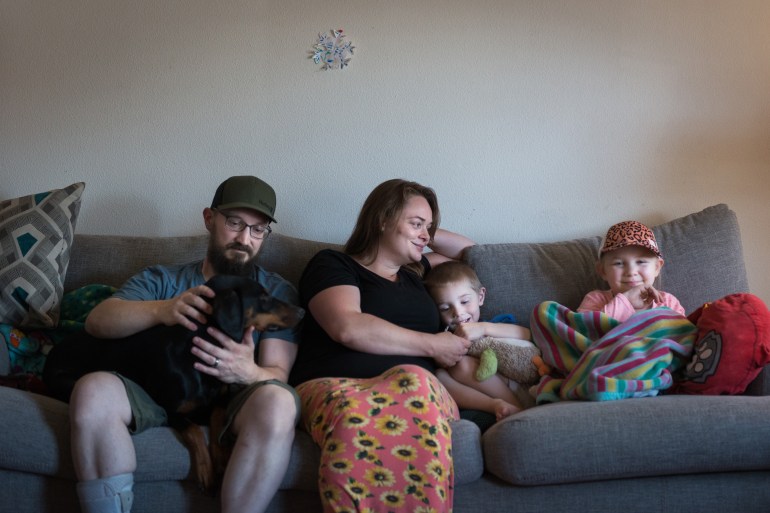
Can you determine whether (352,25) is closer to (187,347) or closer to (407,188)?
(407,188)

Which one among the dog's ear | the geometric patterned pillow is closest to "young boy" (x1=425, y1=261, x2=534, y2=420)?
the dog's ear

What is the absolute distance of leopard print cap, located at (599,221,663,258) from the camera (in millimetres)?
2467

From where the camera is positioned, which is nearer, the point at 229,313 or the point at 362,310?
the point at 229,313

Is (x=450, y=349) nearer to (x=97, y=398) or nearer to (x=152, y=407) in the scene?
(x=152, y=407)

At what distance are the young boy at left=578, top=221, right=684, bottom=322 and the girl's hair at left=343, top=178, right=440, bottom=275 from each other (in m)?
0.66

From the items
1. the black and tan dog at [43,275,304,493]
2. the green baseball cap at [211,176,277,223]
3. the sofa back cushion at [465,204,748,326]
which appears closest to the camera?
the black and tan dog at [43,275,304,493]

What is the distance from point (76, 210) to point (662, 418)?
214cm

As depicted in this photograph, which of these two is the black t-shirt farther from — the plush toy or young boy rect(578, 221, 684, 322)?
young boy rect(578, 221, 684, 322)

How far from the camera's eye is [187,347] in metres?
2.05

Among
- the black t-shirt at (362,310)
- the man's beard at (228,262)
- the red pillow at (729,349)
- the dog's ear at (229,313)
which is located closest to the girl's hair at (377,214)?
the black t-shirt at (362,310)

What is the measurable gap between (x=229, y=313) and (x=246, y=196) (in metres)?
0.49

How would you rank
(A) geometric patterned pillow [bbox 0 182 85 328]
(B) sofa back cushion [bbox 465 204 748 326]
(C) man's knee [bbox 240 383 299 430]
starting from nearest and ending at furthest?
1. (C) man's knee [bbox 240 383 299 430]
2. (A) geometric patterned pillow [bbox 0 182 85 328]
3. (B) sofa back cushion [bbox 465 204 748 326]

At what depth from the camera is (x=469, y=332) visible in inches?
95.2

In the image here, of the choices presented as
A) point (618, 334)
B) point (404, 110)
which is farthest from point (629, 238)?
point (404, 110)
